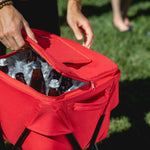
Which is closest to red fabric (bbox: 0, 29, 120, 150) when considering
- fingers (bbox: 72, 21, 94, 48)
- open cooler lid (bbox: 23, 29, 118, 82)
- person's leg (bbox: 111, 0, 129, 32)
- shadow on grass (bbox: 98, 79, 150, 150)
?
open cooler lid (bbox: 23, 29, 118, 82)

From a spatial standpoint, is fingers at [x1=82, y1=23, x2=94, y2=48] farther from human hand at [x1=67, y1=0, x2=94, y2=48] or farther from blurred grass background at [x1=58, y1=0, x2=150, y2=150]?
blurred grass background at [x1=58, y1=0, x2=150, y2=150]

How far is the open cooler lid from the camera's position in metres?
1.05

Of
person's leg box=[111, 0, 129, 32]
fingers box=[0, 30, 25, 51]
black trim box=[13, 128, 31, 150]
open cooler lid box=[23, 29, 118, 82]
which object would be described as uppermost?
fingers box=[0, 30, 25, 51]

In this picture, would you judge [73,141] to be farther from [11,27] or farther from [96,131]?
[11,27]

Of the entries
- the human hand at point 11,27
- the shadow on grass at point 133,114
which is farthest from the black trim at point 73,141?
the shadow on grass at point 133,114

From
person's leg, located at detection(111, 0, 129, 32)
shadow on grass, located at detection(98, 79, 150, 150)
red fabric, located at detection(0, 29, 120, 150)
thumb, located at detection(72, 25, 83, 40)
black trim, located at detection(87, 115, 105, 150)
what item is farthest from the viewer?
person's leg, located at detection(111, 0, 129, 32)

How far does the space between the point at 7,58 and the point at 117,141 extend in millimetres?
1122

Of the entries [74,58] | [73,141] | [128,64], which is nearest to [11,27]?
[74,58]

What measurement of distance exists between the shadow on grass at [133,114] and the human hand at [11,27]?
3.77 ft

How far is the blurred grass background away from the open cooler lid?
2.86 ft

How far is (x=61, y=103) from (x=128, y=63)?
79.4 inches

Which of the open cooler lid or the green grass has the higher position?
the open cooler lid

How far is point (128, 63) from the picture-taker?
113 inches

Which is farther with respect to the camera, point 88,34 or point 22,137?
point 88,34
